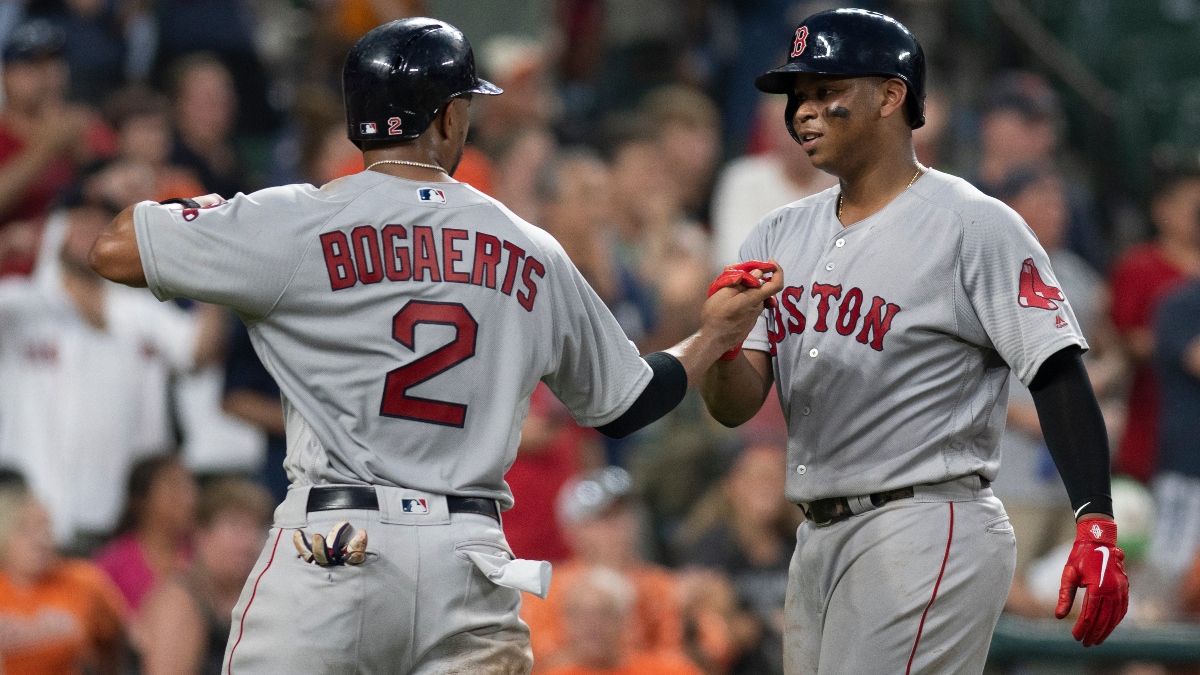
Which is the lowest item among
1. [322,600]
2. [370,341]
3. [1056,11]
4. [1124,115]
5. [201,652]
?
[201,652]

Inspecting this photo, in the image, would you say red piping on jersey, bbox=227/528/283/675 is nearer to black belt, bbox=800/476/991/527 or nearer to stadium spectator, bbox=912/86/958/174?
black belt, bbox=800/476/991/527

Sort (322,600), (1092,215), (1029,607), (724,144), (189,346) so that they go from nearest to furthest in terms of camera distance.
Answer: (322,600) → (1029,607) → (189,346) → (724,144) → (1092,215)

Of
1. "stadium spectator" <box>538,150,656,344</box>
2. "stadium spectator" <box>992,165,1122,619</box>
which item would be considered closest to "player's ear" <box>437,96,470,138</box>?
"stadium spectator" <box>538,150,656,344</box>

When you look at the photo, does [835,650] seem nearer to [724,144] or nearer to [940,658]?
[940,658]

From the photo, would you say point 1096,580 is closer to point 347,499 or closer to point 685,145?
point 347,499

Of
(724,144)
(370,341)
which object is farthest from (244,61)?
(370,341)

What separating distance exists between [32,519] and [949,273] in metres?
3.99

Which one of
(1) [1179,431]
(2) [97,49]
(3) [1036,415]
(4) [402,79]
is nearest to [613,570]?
(3) [1036,415]

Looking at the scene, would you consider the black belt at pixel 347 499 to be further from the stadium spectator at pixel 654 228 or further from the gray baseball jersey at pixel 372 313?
the stadium spectator at pixel 654 228

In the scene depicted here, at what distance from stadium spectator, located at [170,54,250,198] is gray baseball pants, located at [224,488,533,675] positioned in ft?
16.2

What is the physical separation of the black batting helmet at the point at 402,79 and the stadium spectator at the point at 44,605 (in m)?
3.33

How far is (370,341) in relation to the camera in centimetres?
337

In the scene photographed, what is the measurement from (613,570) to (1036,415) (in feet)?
7.00

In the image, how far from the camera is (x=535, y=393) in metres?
7.45
